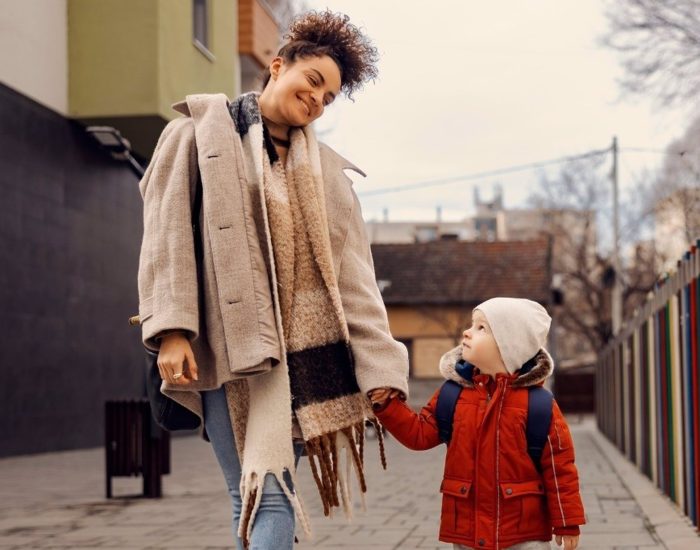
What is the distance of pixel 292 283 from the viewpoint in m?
3.61

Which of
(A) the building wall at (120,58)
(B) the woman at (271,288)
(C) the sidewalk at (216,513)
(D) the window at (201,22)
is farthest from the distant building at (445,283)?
(B) the woman at (271,288)

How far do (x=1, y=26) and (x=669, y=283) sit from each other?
29.9 feet

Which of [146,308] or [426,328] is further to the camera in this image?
[426,328]

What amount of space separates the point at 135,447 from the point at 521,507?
21.3 feet

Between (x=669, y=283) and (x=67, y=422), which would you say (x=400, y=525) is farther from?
(x=67, y=422)

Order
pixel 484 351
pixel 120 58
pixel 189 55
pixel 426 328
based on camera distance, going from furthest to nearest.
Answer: pixel 426 328 < pixel 189 55 < pixel 120 58 < pixel 484 351

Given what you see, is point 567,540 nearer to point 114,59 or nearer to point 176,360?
point 176,360

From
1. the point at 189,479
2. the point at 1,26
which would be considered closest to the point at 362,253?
the point at 189,479

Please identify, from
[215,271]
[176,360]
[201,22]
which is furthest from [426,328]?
[176,360]

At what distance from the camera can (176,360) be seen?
336cm

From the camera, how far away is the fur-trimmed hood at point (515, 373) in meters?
3.90

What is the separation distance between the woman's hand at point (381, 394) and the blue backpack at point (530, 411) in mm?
281

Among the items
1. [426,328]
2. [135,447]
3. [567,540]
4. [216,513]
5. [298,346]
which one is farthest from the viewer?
[426,328]

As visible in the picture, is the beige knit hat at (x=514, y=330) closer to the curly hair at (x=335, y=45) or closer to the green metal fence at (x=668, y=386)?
the curly hair at (x=335, y=45)
